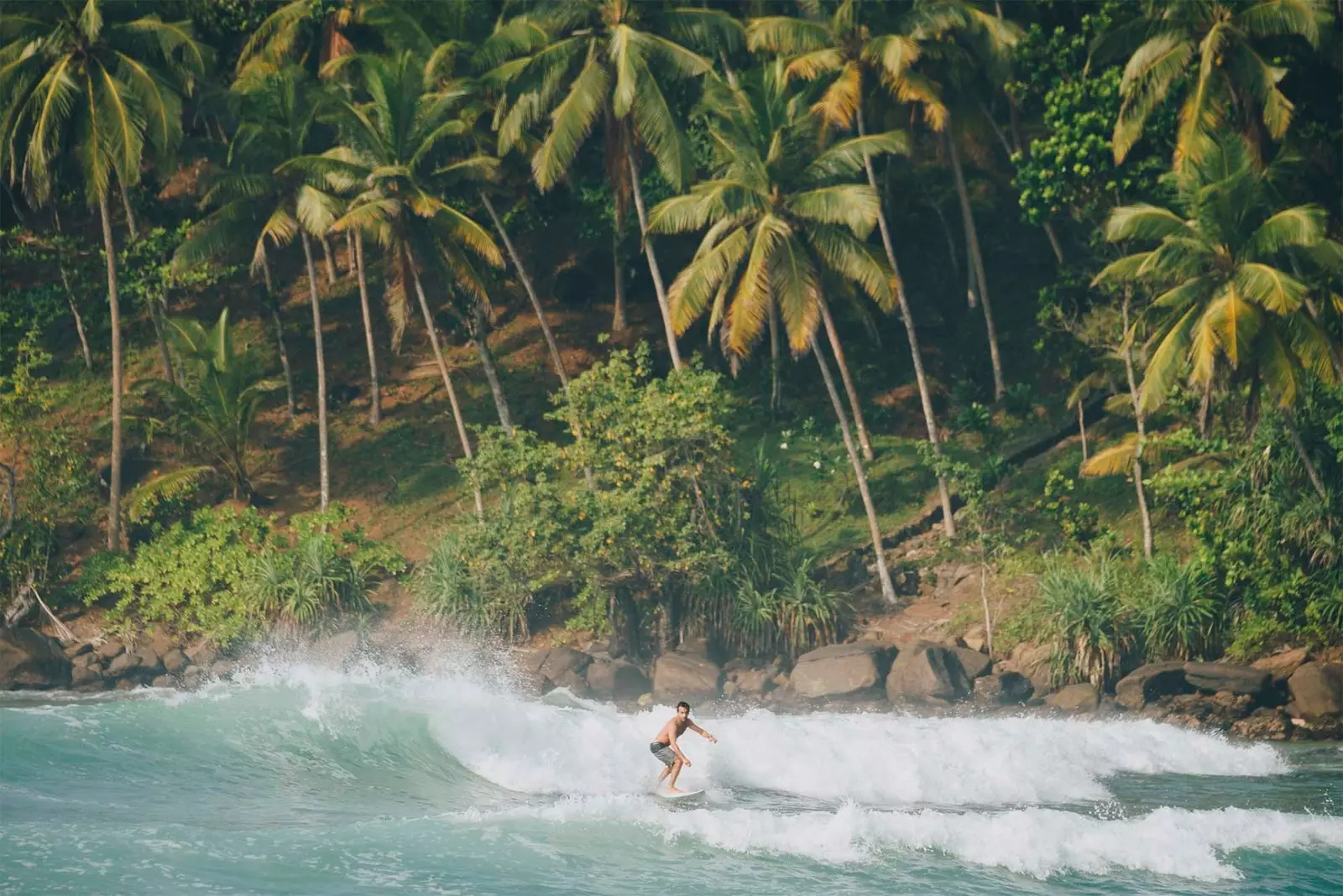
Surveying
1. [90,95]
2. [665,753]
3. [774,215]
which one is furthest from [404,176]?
[665,753]

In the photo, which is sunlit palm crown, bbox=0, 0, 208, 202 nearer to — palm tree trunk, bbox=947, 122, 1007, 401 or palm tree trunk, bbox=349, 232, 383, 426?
palm tree trunk, bbox=349, 232, 383, 426

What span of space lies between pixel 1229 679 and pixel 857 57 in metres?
15.0

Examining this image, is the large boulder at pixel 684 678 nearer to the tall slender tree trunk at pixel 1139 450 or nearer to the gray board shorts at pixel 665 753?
the gray board shorts at pixel 665 753

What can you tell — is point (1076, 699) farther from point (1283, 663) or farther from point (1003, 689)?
point (1283, 663)

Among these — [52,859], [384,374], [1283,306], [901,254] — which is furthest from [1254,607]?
[384,374]

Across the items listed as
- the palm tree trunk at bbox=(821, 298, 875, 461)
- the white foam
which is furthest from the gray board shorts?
the palm tree trunk at bbox=(821, 298, 875, 461)

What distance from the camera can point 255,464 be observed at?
34406 millimetres

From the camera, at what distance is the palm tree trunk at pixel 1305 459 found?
23562 mm

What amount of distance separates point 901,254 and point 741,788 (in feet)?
69.3

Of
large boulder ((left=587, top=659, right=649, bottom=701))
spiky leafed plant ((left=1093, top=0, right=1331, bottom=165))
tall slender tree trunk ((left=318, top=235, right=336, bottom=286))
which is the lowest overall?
large boulder ((left=587, top=659, right=649, bottom=701))

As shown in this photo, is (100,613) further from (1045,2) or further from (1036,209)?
(1045,2)

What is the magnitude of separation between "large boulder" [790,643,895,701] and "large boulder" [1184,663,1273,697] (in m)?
5.04

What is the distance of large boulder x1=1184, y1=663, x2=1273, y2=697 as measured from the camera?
2261 cm

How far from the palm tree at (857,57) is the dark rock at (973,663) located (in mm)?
4316
